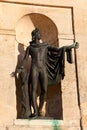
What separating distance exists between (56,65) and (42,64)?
361 millimetres

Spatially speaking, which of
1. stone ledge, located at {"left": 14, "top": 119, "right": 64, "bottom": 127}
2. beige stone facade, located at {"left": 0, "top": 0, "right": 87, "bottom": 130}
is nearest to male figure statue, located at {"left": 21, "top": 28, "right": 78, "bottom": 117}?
stone ledge, located at {"left": 14, "top": 119, "right": 64, "bottom": 127}

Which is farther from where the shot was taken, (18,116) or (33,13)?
(33,13)

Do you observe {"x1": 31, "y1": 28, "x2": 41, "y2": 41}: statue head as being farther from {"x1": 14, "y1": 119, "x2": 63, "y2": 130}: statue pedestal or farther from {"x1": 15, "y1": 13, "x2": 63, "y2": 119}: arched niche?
{"x1": 14, "y1": 119, "x2": 63, "y2": 130}: statue pedestal

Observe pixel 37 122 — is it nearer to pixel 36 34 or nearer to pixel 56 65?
pixel 56 65

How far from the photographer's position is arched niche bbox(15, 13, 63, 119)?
38.9 feet

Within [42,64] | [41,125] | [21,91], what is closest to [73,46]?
[42,64]

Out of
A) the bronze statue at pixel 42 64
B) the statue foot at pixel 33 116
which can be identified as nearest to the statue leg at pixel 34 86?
the bronze statue at pixel 42 64

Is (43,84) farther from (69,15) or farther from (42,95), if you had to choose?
(69,15)

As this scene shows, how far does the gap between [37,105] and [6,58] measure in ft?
4.12

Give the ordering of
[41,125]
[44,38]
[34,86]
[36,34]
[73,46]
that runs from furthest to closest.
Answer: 1. [44,38]
2. [36,34]
3. [73,46]
4. [34,86]
5. [41,125]

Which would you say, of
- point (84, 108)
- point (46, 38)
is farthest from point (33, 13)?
point (84, 108)

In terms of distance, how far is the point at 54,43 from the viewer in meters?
12.3

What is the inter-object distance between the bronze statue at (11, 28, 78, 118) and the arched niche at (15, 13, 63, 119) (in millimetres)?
343

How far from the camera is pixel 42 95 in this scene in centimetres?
1158
